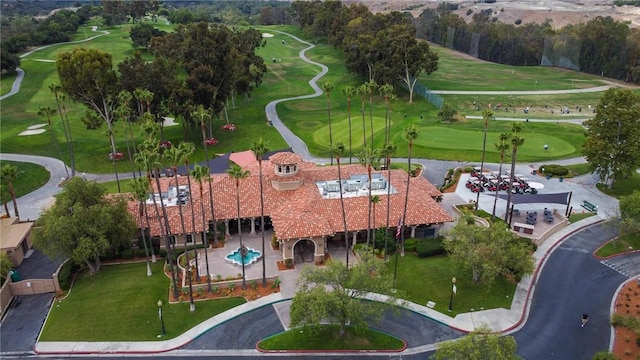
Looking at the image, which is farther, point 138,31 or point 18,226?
point 138,31

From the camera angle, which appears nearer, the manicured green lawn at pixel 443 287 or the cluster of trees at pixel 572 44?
the manicured green lawn at pixel 443 287

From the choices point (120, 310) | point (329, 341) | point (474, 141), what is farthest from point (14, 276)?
point (474, 141)

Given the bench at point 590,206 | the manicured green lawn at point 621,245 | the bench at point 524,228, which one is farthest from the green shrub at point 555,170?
the bench at point 524,228

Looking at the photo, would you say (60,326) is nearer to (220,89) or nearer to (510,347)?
(510,347)

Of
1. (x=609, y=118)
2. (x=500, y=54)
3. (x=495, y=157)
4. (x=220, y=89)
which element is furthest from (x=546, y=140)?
(x=500, y=54)

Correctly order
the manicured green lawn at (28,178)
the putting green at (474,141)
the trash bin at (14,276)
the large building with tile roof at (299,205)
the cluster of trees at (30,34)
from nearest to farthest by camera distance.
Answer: the trash bin at (14,276)
the large building with tile roof at (299,205)
the manicured green lawn at (28,178)
the putting green at (474,141)
the cluster of trees at (30,34)

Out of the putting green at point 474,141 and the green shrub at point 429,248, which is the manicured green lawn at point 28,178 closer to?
the green shrub at point 429,248

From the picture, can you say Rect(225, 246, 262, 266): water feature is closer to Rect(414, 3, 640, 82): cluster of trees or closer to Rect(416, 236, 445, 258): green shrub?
Rect(416, 236, 445, 258): green shrub
